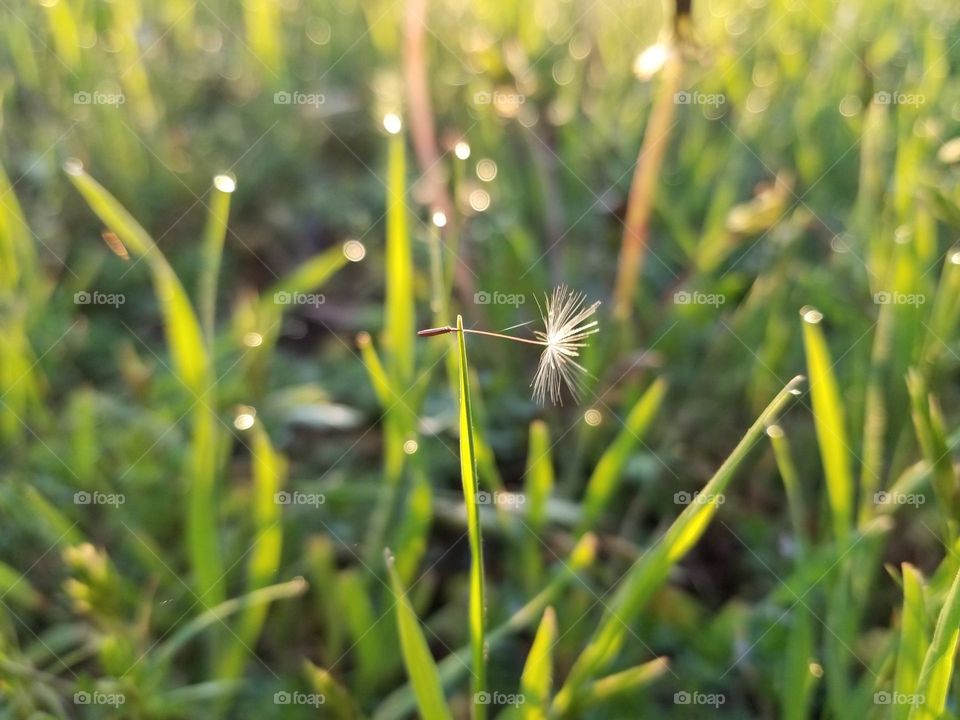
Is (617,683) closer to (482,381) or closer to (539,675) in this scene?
(539,675)

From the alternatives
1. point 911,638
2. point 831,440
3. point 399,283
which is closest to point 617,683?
point 911,638

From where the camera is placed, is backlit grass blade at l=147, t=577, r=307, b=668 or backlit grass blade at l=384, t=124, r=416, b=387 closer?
backlit grass blade at l=147, t=577, r=307, b=668

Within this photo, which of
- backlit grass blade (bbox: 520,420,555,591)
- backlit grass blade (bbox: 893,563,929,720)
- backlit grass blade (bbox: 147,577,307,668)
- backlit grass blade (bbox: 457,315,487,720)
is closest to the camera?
backlit grass blade (bbox: 457,315,487,720)

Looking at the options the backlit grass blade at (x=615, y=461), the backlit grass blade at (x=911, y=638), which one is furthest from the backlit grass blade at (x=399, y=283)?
the backlit grass blade at (x=911, y=638)

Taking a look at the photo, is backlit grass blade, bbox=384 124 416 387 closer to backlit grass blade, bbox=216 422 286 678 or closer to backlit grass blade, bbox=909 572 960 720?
backlit grass blade, bbox=216 422 286 678

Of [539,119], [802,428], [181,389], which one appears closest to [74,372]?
[181,389]

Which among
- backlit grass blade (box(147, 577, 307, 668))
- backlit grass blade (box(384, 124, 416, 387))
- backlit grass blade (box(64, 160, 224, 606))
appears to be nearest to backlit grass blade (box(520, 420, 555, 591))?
backlit grass blade (box(384, 124, 416, 387))

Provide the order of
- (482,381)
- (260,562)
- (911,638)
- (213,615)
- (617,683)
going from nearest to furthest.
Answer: (911,638) → (617,683) → (213,615) → (260,562) → (482,381)

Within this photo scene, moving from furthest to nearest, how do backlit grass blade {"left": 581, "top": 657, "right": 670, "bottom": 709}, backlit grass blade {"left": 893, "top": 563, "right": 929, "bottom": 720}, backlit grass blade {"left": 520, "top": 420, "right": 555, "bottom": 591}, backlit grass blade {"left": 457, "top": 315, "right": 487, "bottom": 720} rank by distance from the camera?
backlit grass blade {"left": 520, "top": 420, "right": 555, "bottom": 591} < backlit grass blade {"left": 581, "top": 657, "right": 670, "bottom": 709} < backlit grass blade {"left": 893, "top": 563, "right": 929, "bottom": 720} < backlit grass blade {"left": 457, "top": 315, "right": 487, "bottom": 720}
